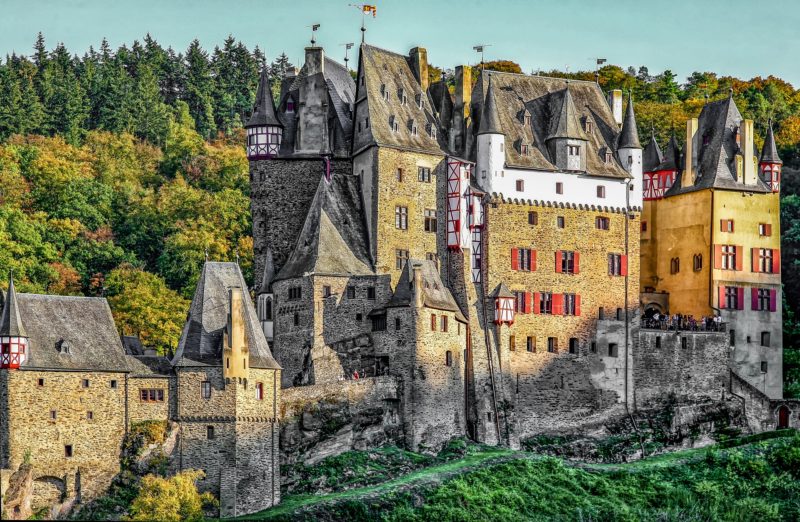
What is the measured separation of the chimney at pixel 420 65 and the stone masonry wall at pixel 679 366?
55.0 feet

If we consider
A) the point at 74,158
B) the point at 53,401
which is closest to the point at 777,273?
the point at 53,401

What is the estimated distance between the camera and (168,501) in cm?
7594

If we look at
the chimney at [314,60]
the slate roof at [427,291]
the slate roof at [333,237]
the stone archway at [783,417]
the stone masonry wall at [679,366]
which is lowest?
the stone archway at [783,417]


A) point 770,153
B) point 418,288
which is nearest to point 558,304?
point 418,288

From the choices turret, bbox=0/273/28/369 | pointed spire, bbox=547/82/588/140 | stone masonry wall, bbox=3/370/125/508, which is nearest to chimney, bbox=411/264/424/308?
pointed spire, bbox=547/82/588/140

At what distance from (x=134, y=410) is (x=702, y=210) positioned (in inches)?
1322

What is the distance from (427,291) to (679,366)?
50.1ft

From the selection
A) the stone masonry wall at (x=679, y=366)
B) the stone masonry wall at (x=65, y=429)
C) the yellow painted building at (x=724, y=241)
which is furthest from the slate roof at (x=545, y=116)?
the stone masonry wall at (x=65, y=429)

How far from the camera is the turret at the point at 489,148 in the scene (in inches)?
3696

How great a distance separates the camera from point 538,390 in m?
93.0

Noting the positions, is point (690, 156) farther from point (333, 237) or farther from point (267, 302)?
point (267, 302)

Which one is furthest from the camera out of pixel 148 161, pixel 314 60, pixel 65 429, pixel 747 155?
pixel 148 161

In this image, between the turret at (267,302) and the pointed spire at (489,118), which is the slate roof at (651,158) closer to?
the pointed spire at (489,118)

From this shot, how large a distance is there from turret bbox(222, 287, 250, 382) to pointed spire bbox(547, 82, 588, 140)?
21716mm
